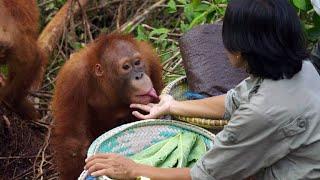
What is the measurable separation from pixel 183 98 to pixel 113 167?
1.06 m

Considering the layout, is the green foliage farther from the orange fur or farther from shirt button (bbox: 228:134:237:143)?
the orange fur

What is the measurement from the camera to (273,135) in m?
2.45

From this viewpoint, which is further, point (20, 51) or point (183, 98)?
point (20, 51)

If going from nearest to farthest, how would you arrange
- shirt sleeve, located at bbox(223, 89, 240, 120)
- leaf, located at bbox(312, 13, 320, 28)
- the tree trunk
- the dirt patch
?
shirt sleeve, located at bbox(223, 89, 240, 120)
leaf, located at bbox(312, 13, 320, 28)
the dirt patch
the tree trunk

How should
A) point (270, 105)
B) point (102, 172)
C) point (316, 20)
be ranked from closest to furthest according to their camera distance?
point (270, 105) < point (102, 172) < point (316, 20)

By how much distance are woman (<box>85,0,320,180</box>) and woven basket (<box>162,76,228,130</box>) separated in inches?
22.5

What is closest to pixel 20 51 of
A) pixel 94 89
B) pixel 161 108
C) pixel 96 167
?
pixel 94 89

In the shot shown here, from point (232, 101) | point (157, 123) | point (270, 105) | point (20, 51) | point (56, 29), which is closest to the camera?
point (270, 105)

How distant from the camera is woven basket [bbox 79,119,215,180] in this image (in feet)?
10.1

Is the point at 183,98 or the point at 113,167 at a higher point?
the point at 113,167

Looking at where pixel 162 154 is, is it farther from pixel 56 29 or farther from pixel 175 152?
pixel 56 29

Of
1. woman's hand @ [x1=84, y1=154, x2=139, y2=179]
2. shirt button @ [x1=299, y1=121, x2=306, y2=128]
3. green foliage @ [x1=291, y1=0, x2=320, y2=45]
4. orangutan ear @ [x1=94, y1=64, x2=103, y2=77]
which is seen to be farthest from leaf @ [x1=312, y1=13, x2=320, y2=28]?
woman's hand @ [x1=84, y1=154, x2=139, y2=179]

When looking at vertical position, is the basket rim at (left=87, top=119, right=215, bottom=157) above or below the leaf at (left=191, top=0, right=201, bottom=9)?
below

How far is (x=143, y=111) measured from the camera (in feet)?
11.6
